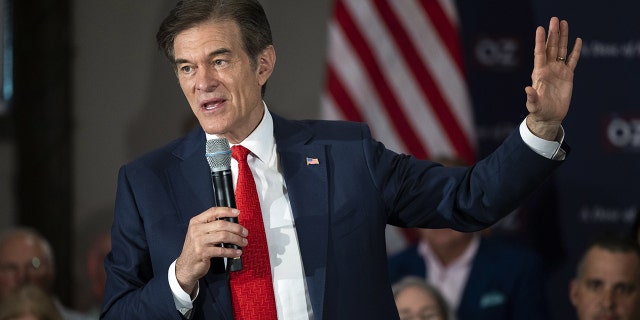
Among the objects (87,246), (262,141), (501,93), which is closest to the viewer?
(262,141)

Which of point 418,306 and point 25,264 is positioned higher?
point 25,264

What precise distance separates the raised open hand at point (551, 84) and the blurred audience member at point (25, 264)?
3310 mm

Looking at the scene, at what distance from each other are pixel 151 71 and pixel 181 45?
391 centimetres

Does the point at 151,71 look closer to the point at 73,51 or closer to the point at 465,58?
the point at 73,51

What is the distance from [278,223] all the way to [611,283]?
251 centimetres

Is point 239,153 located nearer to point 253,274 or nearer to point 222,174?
point 222,174

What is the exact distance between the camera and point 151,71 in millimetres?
6203

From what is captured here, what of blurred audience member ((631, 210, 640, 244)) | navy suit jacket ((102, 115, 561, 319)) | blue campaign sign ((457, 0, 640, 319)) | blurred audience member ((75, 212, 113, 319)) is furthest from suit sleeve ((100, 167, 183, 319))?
blurred audience member ((75, 212, 113, 319))

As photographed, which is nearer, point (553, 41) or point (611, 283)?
point (553, 41)

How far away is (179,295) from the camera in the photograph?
2.25m

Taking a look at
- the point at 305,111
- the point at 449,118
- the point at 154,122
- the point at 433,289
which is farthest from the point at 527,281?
the point at 154,122

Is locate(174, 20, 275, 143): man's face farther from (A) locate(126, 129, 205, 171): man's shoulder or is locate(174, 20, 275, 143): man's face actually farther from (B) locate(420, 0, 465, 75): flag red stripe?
(B) locate(420, 0, 465, 75): flag red stripe

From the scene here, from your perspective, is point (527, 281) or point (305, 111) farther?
point (305, 111)

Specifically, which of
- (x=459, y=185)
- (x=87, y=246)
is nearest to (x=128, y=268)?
(x=459, y=185)
